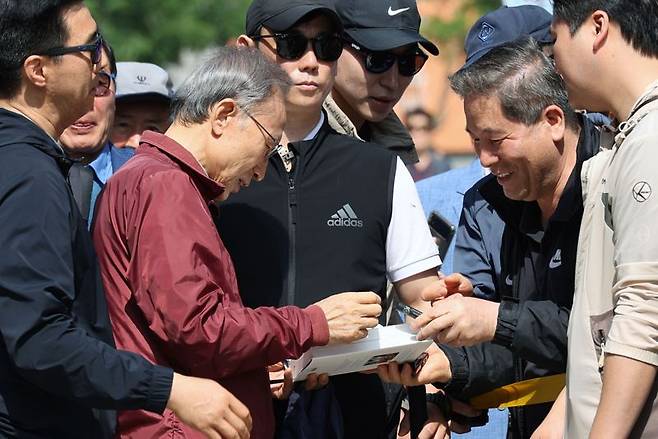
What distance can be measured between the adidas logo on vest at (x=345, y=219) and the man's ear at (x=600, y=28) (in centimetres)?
121

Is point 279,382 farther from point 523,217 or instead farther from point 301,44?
point 301,44

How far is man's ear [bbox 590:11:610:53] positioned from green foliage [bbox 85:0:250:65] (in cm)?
1969

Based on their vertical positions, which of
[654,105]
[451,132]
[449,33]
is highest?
[654,105]

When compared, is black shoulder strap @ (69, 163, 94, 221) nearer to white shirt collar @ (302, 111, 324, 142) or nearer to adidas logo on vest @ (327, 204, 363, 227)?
white shirt collar @ (302, 111, 324, 142)

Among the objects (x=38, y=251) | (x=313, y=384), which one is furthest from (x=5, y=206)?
(x=313, y=384)

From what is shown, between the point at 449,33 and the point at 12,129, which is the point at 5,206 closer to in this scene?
the point at 12,129

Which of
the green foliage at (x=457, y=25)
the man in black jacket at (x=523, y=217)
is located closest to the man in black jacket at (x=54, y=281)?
the man in black jacket at (x=523, y=217)

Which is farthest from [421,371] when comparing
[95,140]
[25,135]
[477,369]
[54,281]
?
[95,140]

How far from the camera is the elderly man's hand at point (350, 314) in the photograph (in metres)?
3.52

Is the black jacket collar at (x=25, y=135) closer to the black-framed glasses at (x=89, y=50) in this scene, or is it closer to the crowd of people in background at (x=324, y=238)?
the crowd of people in background at (x=324, y=238)

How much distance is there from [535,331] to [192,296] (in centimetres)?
125

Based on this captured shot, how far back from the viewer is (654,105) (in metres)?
2.99

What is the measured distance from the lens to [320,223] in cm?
404

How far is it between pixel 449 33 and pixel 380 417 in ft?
86.7
